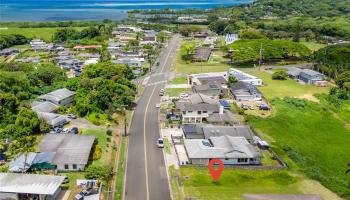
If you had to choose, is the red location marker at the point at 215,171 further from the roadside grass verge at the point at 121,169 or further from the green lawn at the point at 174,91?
the green lawn at the point at 174,91

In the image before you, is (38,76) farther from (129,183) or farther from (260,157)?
(260,157)

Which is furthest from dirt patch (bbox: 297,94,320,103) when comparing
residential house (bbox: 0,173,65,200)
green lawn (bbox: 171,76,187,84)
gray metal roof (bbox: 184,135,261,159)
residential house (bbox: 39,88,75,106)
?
residential house (bbox: 0,173,65,200)

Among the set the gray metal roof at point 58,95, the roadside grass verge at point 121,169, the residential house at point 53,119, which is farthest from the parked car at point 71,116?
the roadside grass verge at point 121,169

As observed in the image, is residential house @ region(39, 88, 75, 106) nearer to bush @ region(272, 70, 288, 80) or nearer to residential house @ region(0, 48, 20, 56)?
bush @ region(272, 70, 288, 80)

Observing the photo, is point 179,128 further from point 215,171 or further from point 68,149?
point 68,149

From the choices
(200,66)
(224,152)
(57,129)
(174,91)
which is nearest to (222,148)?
(224,152)

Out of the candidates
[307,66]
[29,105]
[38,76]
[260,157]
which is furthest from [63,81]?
[307,66]
